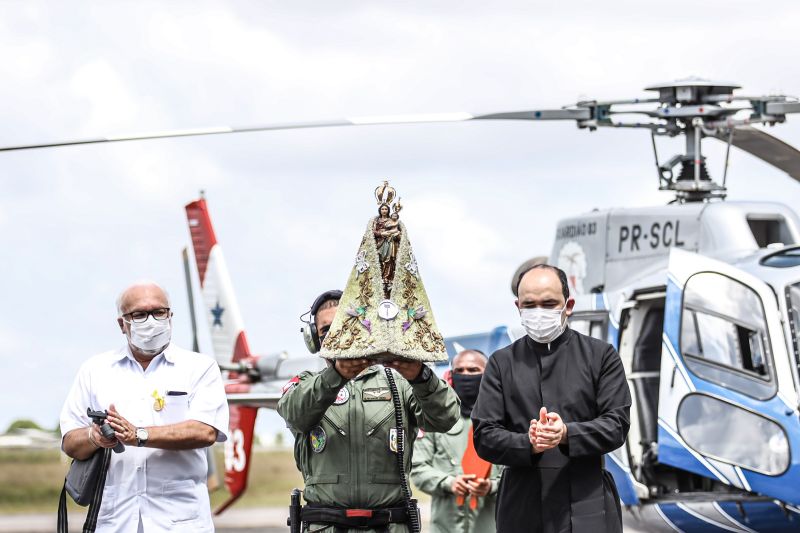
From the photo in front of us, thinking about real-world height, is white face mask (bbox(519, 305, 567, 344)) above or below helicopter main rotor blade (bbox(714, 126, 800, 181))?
below

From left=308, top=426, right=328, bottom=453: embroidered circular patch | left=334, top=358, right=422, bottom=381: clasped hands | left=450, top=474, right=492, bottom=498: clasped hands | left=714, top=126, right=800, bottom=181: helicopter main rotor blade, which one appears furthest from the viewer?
left=714, top=126, right=800, bottom=181: helicopter main rotor blade

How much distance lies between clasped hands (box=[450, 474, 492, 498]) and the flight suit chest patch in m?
2.03

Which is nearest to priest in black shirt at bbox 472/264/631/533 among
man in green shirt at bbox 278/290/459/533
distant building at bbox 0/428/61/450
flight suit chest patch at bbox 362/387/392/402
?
man in green shirt at bbox 278/290/459/533

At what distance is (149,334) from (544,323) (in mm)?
1512

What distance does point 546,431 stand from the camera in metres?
5.09

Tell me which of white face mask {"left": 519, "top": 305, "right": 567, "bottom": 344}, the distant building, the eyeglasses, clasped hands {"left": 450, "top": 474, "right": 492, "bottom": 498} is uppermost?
the distant building

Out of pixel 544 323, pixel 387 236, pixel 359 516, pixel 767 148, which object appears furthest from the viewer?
pixel 767 148

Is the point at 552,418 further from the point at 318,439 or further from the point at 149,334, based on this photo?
the point at 149,334

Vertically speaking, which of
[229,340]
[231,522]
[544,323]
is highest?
[229,340]

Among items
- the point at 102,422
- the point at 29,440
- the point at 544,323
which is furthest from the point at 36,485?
the point at 544,323

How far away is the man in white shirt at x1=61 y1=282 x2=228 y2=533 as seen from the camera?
549 centimetres

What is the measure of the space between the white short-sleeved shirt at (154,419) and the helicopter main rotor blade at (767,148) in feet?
19.9

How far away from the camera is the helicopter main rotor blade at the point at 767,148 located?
35.2 feet

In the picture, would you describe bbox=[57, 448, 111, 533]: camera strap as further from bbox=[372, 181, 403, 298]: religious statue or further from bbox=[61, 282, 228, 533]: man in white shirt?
bbox=[372, 181, 403, 298]: religious statue
